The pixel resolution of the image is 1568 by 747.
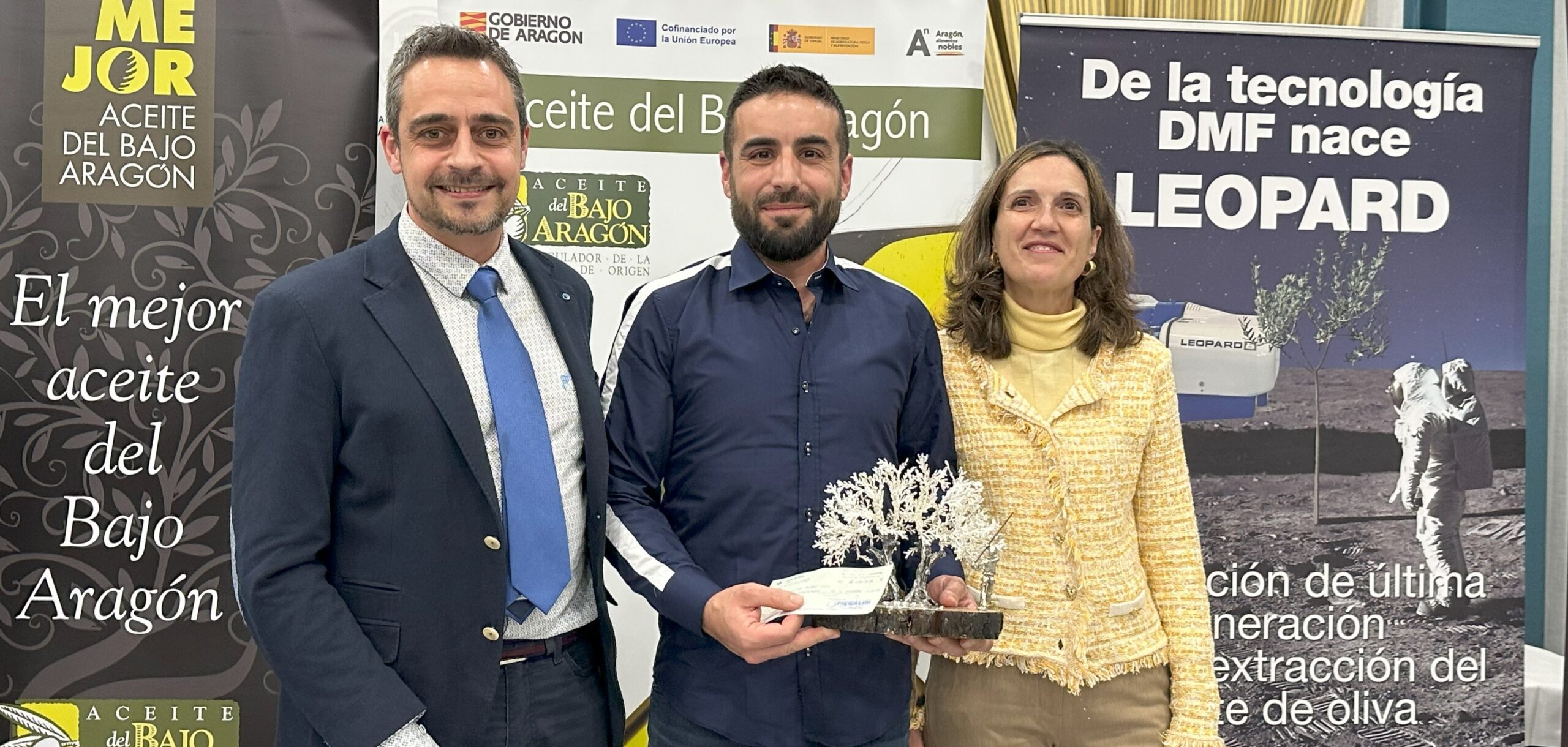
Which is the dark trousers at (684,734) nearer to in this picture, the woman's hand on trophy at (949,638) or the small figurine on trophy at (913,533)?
the woman's hand on trophy at (949,638)

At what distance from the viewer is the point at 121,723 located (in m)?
3.81

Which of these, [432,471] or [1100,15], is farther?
[1100,15]

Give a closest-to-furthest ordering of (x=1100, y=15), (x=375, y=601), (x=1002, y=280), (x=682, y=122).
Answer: (x=375, y=601)
(x=1002, y=280)
(x=682, y=122)
(x=1100, y=15)

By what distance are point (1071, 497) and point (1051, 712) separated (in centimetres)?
45

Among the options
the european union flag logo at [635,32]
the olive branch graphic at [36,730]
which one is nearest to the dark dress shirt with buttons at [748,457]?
the european union flag logo at [635,32]

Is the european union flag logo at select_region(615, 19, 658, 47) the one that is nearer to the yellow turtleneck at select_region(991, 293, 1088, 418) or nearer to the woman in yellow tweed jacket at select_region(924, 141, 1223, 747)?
the woman in yellow tweed jacket at select_region(924, 141, 1223, 747)

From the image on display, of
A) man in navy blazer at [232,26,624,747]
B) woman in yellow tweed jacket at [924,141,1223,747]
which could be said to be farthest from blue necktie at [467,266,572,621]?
woman in yellow tweed jacket at [924,141,1223,747]

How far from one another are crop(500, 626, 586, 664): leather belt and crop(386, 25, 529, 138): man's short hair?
94cm

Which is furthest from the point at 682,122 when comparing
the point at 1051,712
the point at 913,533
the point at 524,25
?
the point at 1051,712

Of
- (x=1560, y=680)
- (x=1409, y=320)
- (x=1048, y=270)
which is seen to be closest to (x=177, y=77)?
(x=1048, y=270)

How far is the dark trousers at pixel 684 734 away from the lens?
2.23m

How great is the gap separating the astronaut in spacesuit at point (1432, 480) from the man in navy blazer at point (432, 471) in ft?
9.56

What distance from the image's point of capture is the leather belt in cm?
201

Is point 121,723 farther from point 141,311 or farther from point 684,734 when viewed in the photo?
point 684,734
